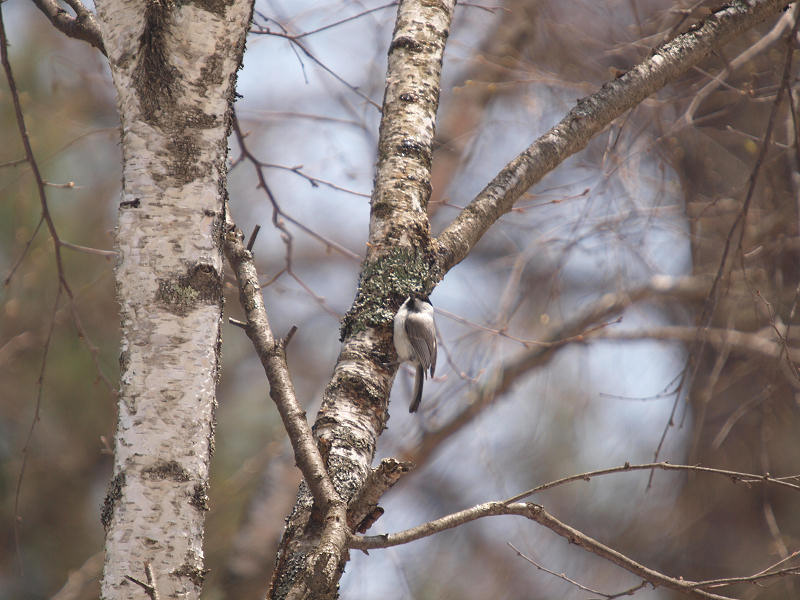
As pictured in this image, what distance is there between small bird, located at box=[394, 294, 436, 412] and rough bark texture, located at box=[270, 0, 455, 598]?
5cm

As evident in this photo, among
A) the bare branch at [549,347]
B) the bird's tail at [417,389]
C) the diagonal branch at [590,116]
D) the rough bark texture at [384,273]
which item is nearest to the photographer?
the rough bark texture at [384,273]

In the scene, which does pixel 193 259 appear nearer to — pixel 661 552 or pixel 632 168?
pixel 632 168

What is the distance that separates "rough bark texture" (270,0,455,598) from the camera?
124 cm

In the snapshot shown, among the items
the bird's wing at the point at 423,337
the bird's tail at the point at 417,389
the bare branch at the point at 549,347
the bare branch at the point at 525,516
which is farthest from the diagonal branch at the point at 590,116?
the bare branch at the point at 549,347

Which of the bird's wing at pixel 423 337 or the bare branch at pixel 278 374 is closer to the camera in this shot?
the bare branch at pixel 278 374

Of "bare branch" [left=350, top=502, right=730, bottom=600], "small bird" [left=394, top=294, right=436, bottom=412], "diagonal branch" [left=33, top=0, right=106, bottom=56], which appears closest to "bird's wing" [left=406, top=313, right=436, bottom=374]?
"small bird" [left=394, top=294, right=436, bottom=412]

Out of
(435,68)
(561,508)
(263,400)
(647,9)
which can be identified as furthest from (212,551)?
(647,9)

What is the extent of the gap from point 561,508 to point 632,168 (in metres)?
1.75

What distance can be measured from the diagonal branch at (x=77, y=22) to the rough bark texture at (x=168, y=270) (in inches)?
16.1

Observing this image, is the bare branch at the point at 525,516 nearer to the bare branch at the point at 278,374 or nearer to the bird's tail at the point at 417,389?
the bare branch at the point at 278,374

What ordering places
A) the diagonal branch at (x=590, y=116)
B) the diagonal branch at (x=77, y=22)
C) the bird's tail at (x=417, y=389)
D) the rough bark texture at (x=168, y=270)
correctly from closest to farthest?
the rough bark texture at (x=168, y=270) < the diagonal branch at (x=77, y=22) < the diagonal branch at (x=590, y=116) < the bird's tail at (x=417, y=389)

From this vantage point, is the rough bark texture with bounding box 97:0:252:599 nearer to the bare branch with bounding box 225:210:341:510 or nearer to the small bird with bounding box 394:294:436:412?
the bare branch with bounding box 225:210:341:510

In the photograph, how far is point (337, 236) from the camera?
4.38 metres

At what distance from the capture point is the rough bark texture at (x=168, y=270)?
992mm
